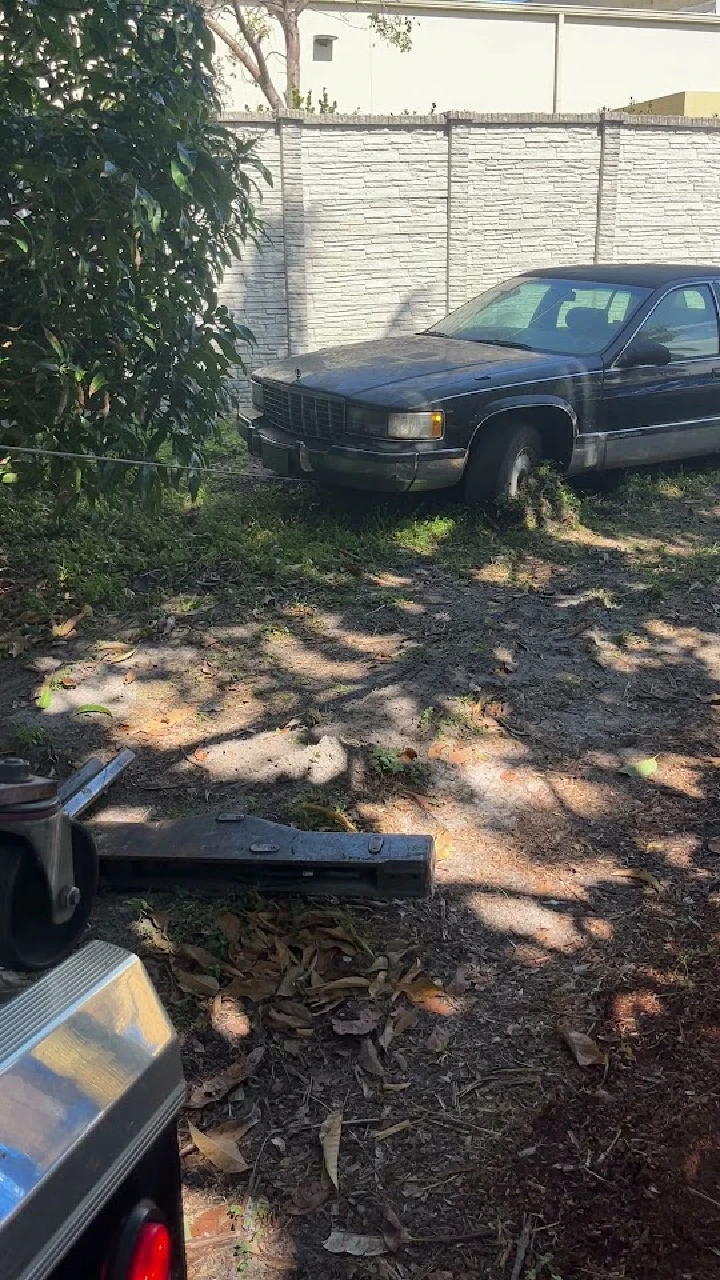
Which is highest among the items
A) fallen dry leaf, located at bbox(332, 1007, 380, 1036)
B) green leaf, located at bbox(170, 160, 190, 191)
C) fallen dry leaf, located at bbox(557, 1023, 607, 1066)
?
green leaf, located at bbox(170, 160, 190, 191)

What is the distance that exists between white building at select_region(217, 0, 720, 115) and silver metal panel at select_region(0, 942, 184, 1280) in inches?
915

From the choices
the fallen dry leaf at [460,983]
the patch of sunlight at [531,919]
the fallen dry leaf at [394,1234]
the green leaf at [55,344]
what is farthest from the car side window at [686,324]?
the fallen dry leaf at [394,1234]

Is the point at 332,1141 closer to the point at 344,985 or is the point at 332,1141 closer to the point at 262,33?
the point at 344,985

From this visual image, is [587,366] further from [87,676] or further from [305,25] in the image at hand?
[305,25]

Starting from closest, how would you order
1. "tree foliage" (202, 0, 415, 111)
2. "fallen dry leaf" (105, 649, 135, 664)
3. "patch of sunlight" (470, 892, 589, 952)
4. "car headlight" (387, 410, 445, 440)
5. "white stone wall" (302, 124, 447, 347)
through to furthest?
"patch of sunlight" (470, 892, 589, 952)
"fallen dry leaf" (105, 649, 135, 664)
"car headlight" (387, 410, 445, 440)
"white stone wall" (302, 124, 447, 347)
"tree foliage" (202, 0, 415, 111)

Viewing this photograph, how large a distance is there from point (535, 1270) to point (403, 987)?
3.19ft

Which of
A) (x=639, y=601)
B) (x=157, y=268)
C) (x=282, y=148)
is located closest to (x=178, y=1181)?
(x=157, y=268)

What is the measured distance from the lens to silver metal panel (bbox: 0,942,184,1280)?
125cm

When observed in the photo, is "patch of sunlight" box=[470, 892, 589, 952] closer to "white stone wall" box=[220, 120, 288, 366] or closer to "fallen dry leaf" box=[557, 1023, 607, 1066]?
"fallen dry leaf" box=[557, 1023, 607, 1066]

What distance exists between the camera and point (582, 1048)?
3.09m

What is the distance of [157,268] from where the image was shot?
4.75 metres

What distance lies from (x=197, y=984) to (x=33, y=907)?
5.66 ft

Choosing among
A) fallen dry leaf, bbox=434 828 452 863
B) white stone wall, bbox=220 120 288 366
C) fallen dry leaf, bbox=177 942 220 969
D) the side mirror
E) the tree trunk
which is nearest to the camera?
fallen dry leaf, bbox=177 942 220 969

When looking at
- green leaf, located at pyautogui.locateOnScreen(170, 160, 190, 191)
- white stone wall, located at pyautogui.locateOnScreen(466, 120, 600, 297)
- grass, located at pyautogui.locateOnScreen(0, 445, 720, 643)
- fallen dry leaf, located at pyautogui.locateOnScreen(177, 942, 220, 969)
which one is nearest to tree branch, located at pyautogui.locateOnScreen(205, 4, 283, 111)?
white stone wall, located at pyautogui.locateOnScreen(466, 120, 600, 297)
